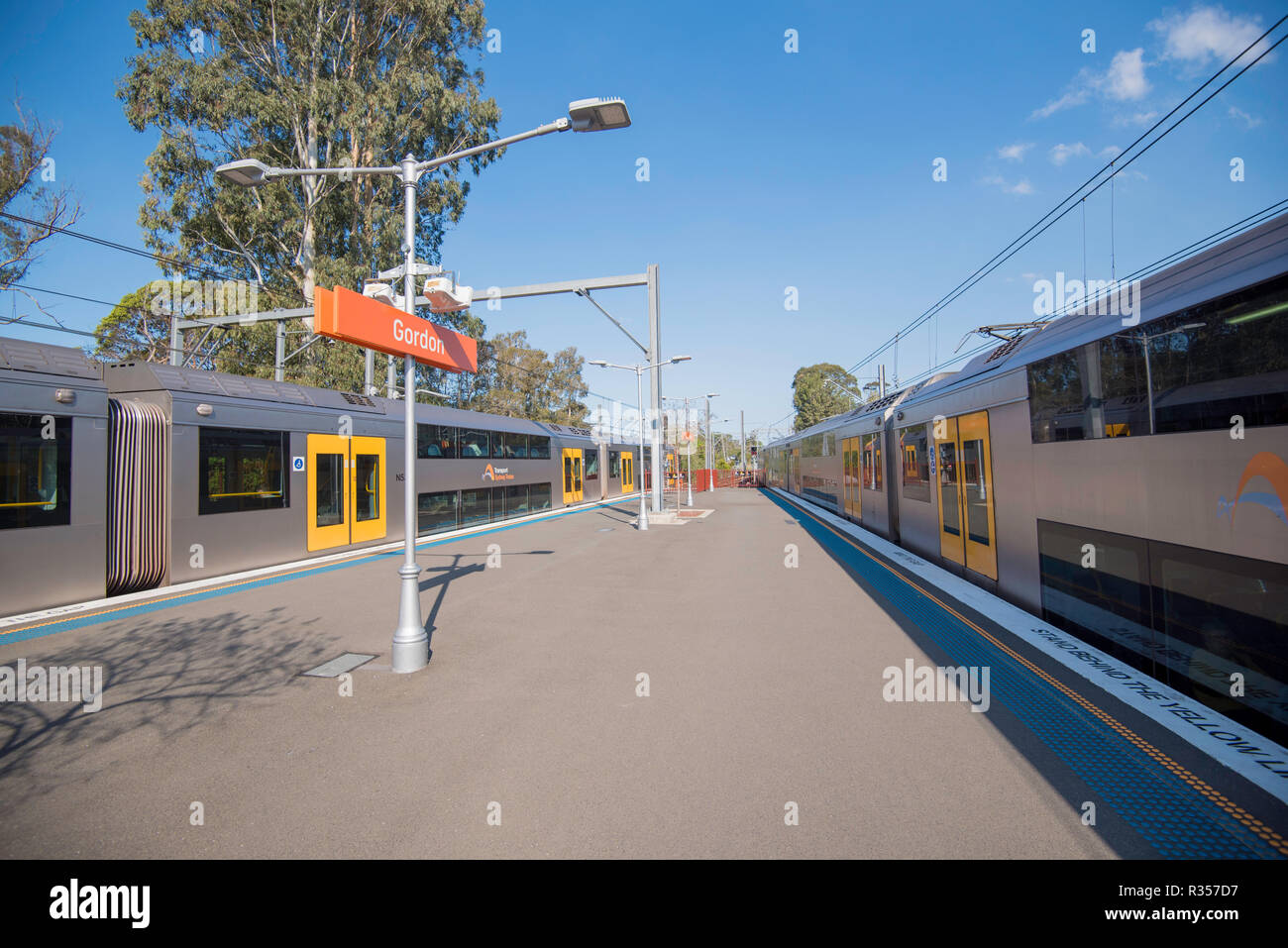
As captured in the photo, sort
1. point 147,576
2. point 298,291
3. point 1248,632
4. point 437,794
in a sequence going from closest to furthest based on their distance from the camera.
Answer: point 437,794 < point 1248,632 < point 147,576 < point 298,291

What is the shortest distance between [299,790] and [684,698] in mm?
2891

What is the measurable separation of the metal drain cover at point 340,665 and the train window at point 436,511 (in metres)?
10.4

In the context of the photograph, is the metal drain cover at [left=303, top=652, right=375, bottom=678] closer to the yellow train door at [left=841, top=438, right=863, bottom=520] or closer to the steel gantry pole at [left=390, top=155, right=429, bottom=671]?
the steel gantry pole at [left=390, top=155, right=429, bottom=671]

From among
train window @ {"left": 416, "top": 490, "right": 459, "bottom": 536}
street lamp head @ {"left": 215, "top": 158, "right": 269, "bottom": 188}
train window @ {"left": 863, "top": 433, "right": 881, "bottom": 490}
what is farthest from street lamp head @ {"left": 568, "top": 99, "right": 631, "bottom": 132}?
train window @ {"left": 416, "top": 490, "right": 459, "bottom": 536}

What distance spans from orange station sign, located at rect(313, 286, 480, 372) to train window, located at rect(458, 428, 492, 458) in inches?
433

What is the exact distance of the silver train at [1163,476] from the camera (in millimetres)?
3752

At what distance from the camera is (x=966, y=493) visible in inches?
352

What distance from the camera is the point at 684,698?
16.4 feet

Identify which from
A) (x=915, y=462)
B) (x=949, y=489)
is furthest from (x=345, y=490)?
(x=949, y=489)

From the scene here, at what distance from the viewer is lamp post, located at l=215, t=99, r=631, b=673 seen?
588 cm

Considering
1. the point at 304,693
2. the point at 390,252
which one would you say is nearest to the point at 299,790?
the point at 304,693

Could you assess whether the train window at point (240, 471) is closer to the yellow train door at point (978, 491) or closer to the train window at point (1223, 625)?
the yellow train door at point (978, 491)

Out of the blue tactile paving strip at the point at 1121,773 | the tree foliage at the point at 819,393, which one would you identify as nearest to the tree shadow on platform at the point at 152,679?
the blue tactile paving strip at the point at 1121,773
